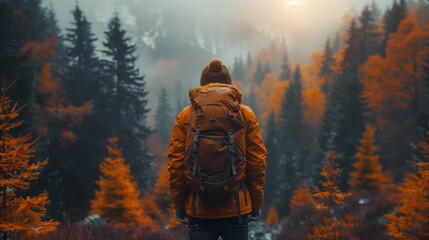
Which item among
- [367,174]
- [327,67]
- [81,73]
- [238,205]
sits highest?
[238,205]

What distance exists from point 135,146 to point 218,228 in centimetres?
2528

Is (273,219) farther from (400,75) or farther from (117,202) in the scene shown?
(117,202)

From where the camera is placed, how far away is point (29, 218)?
18.1ft

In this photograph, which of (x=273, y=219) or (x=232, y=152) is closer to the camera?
(x=232, y=152)

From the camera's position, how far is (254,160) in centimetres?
349

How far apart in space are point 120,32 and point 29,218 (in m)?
26.5

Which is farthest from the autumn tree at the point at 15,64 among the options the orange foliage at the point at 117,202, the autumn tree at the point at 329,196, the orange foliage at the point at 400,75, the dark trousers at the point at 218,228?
the orange foliage at the point at 400,75

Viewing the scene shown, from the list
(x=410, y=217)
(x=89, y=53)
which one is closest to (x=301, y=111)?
(x=89, y=53)

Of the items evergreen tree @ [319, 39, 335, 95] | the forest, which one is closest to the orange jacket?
the forest

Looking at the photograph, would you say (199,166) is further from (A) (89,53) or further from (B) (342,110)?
(B) (342,110)

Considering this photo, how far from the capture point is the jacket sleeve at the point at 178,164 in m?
3.49

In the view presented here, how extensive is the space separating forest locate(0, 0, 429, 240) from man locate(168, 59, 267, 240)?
2.72 metres

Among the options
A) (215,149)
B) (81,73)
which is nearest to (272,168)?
(81,73)

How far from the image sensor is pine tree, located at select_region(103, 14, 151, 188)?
26.4m
